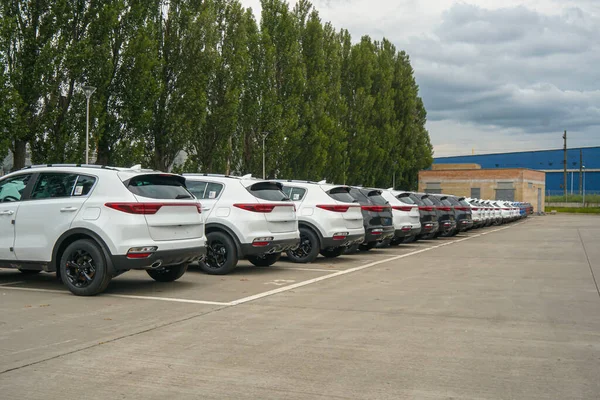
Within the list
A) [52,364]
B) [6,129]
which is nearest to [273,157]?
[6,129]

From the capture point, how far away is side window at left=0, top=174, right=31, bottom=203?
9820mm

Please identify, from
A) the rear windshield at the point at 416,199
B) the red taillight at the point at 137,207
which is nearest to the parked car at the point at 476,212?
the rear windshield at the point at 416,199

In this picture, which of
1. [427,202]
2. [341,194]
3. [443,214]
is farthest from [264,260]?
[443,214]

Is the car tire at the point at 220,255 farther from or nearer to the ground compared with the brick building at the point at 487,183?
nearer to the ground

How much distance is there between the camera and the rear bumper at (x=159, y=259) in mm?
8734

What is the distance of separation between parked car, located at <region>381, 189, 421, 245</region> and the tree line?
1135 cm

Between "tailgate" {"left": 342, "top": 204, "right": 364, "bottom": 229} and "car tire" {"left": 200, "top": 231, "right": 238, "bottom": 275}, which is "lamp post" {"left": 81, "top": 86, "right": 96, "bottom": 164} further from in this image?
"car tire" {"left": 200, "top": 231, "right": 238, "bottom": 275}

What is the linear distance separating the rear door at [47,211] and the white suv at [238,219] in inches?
115

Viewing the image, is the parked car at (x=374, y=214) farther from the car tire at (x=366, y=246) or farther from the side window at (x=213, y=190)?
the side window at (x=213, y=190)

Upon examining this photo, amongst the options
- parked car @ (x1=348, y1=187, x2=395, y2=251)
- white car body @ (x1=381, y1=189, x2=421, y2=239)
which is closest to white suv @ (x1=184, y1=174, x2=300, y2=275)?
parked car @ (x1=348, y1=187, x2=395, y2=251)

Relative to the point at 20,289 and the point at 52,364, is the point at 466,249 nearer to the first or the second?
the point at 20,289

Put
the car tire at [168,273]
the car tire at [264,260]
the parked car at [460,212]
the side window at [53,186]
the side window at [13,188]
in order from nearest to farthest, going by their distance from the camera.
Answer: the side window at [53,186] → the side window at [13,188] → the car tire at [168,273] → the car tire at [264,260] → the parked car at [460,212]

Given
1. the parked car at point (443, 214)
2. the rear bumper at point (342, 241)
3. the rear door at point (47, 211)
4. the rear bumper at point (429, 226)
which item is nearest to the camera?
the rear door at point (47, 211)

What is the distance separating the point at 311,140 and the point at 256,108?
4770mm
